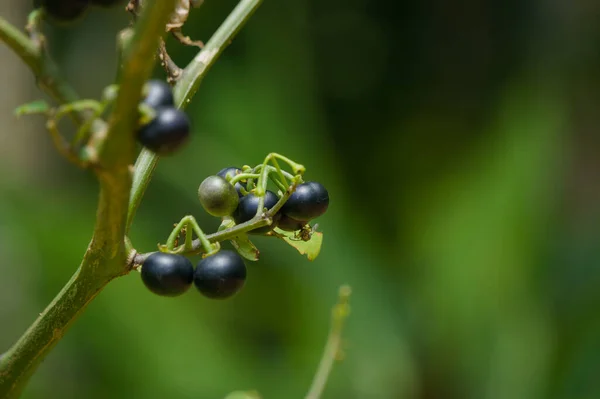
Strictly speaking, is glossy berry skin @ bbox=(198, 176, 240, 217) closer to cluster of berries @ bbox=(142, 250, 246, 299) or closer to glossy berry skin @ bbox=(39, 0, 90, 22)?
cluster of berries @ bbox=(142, 250, 246, 299)

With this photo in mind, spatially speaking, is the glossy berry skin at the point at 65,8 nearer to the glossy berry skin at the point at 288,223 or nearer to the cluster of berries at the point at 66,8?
the cluster of berries at the point at 66,8

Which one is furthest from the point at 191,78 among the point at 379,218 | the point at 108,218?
the point at 379,218

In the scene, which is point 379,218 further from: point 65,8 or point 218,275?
point 65,8

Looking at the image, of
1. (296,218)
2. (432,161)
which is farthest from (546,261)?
(296,218)

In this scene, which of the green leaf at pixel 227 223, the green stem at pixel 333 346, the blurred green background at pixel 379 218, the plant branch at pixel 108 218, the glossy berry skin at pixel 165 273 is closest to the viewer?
the plant branch at pixel 108 218

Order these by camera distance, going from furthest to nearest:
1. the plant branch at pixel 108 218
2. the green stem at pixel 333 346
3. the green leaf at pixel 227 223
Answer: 1. the green stem at pixel 333 346
2. the green leaf at pixel 227 223
3. the plant branch at pixel 108 218

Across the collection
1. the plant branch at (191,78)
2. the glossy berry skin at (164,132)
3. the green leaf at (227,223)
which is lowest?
the green leaf at (227,223)

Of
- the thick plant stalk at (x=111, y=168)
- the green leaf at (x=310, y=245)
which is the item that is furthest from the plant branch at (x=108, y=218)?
the green leaf at (x=310, y=245)
